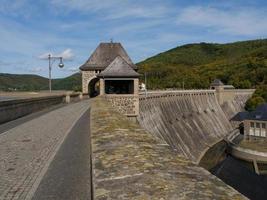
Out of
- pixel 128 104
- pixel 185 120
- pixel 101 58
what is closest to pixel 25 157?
pixel 128 104

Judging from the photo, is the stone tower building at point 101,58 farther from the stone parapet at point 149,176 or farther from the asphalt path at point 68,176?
the stone parapet at point 149,176

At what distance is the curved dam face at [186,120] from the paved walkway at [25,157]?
22.5 m

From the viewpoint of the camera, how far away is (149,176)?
4031 mm

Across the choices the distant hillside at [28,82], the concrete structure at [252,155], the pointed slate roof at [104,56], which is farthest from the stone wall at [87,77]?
the distant hillside at [28,82]

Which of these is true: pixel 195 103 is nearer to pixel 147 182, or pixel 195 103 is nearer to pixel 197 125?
pixel 197 125

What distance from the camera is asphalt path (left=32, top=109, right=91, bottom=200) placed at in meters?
6.29

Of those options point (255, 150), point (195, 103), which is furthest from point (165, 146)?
point (195, 103)

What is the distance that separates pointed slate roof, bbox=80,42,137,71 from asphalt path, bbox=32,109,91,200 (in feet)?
139

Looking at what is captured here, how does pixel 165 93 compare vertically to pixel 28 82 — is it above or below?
below

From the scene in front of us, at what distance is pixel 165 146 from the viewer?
6.14 metres

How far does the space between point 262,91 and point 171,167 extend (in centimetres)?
9111

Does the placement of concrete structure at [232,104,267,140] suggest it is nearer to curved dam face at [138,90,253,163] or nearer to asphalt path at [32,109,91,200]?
curved dam face at [138,90,253,163]

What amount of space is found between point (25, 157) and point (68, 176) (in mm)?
2766

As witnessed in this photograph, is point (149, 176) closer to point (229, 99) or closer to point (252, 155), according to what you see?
point (252, 155)
